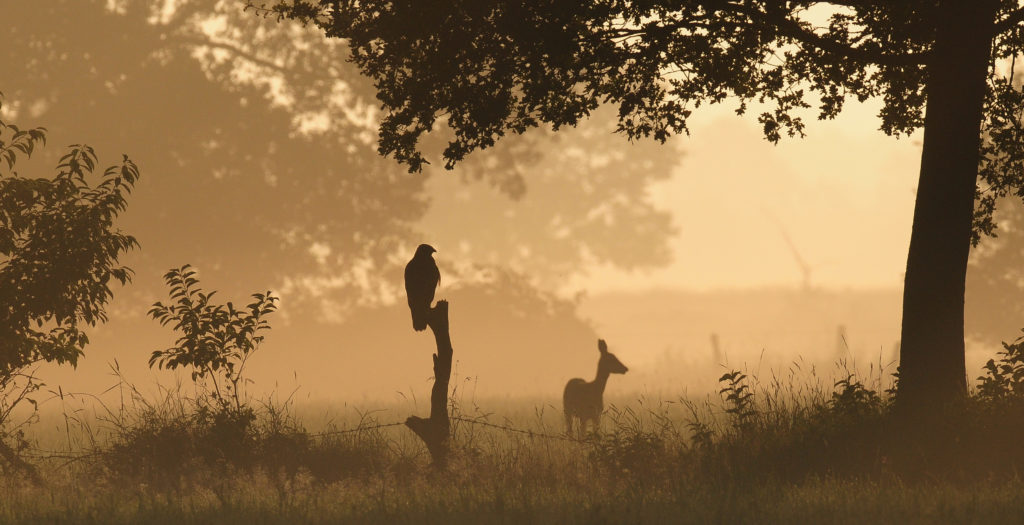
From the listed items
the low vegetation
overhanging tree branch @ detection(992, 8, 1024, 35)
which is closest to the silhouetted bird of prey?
the low vegetation

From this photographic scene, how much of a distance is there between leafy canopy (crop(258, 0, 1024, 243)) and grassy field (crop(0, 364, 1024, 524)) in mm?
4047

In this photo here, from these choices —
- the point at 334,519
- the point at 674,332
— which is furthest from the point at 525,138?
the point at 334,519

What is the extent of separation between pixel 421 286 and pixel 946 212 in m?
6.49

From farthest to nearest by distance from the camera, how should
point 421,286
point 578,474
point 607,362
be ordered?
point 607,362 < point 421,286 < point 578,474

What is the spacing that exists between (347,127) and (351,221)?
335cm

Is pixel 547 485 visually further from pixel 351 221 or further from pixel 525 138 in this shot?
pixel 525 138

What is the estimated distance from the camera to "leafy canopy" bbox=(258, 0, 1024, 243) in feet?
46.5

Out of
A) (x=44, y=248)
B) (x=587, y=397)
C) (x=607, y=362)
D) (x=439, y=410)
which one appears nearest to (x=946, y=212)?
(x=439, y=410)

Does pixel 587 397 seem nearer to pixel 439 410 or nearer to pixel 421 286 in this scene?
pixel 439 410

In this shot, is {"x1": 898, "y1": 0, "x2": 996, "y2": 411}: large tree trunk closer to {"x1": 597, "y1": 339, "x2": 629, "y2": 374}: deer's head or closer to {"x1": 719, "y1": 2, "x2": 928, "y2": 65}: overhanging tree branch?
{"x1": 719, "y1": 2, "x2": 928, "y2": 65}: overhanging tree branch

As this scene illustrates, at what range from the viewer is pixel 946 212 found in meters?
14.1

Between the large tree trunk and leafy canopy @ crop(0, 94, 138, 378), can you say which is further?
leafy canopy @ crop(0, 94, 138, 378)

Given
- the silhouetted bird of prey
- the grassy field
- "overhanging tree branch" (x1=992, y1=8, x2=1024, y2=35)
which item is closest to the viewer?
the grassy field

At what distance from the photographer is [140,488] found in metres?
13.6
